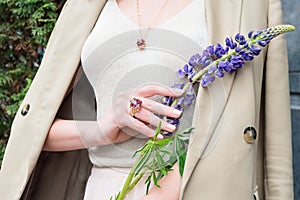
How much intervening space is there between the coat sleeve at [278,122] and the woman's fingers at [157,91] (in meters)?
0.25

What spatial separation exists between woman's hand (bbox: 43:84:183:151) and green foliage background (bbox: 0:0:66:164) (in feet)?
3.38

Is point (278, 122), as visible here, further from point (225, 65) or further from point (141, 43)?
point (141, 43)

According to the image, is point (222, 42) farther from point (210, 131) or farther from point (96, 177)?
point (96, 177)

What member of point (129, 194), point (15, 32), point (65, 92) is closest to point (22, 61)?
point (15, 32)

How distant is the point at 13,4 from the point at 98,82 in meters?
1.26

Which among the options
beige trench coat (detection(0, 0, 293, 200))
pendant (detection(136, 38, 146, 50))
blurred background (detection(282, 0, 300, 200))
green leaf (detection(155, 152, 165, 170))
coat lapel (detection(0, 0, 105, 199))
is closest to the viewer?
green leaf (detection(155, 152, 165, 170))

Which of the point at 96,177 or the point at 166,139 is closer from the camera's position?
the point at 166,139

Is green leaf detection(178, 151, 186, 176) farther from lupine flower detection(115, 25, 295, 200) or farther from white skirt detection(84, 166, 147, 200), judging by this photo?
white skirt detection(84, 166, 147, 200)

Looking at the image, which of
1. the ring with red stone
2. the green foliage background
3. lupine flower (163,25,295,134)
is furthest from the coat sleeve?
the green foliage background

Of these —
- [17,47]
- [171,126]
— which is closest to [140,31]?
[171,126]

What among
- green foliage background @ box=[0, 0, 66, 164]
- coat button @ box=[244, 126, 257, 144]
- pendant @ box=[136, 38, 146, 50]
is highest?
green foliage background @ box=[0, 0, 66, 164]

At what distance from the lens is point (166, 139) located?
1174mm

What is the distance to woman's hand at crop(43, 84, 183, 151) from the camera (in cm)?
127

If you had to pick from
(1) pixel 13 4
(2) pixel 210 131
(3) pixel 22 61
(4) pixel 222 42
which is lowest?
(2) pixel 210 131
